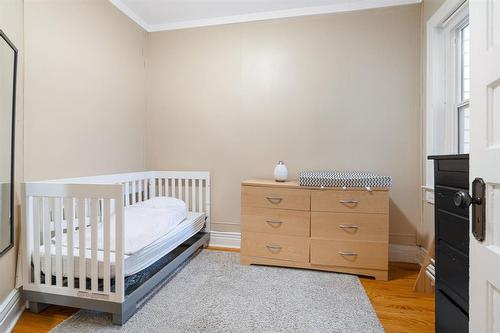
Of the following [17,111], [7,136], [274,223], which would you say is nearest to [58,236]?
[7,136]

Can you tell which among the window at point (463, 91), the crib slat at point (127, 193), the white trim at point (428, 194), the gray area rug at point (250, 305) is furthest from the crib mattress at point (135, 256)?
the window at point (463, 91)

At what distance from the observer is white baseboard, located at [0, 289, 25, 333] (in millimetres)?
1348

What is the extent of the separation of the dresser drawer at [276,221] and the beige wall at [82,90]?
1.40 metres

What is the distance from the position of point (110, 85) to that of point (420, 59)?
2934mm

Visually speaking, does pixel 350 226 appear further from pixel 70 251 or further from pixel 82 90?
pixel 82 90

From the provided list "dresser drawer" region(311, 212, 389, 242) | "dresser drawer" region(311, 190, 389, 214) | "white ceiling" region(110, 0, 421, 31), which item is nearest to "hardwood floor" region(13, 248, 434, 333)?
"dresser drawer" region(311, 212, 389, 242)

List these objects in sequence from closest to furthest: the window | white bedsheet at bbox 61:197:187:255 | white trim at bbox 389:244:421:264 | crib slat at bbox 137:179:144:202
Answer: white bedsheet at bbox 61:197:187:255 < the window < white trim at bbox 389:244:421:264 < crib slat at bbox 137:179:144:202

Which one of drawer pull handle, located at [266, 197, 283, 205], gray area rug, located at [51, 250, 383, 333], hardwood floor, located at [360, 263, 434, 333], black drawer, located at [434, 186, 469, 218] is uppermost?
black drawer, located at [434, 186, 469, 218]

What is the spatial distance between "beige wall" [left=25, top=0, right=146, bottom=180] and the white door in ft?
7.47

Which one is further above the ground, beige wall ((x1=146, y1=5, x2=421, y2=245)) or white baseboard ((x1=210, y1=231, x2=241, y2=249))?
beige wall ((x1=146, y1=5, x2=421, y2=245))

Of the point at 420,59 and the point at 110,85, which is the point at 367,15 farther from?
the point at 110,85

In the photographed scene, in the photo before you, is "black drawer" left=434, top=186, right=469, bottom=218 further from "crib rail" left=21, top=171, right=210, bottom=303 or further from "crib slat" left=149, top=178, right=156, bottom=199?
"crib slat" left=149, top=178, right=156, bottom=199

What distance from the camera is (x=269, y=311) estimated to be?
5.17ft

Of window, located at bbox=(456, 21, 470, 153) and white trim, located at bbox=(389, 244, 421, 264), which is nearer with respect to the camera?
window, located at bbox=(456, 21, 470, 153)
